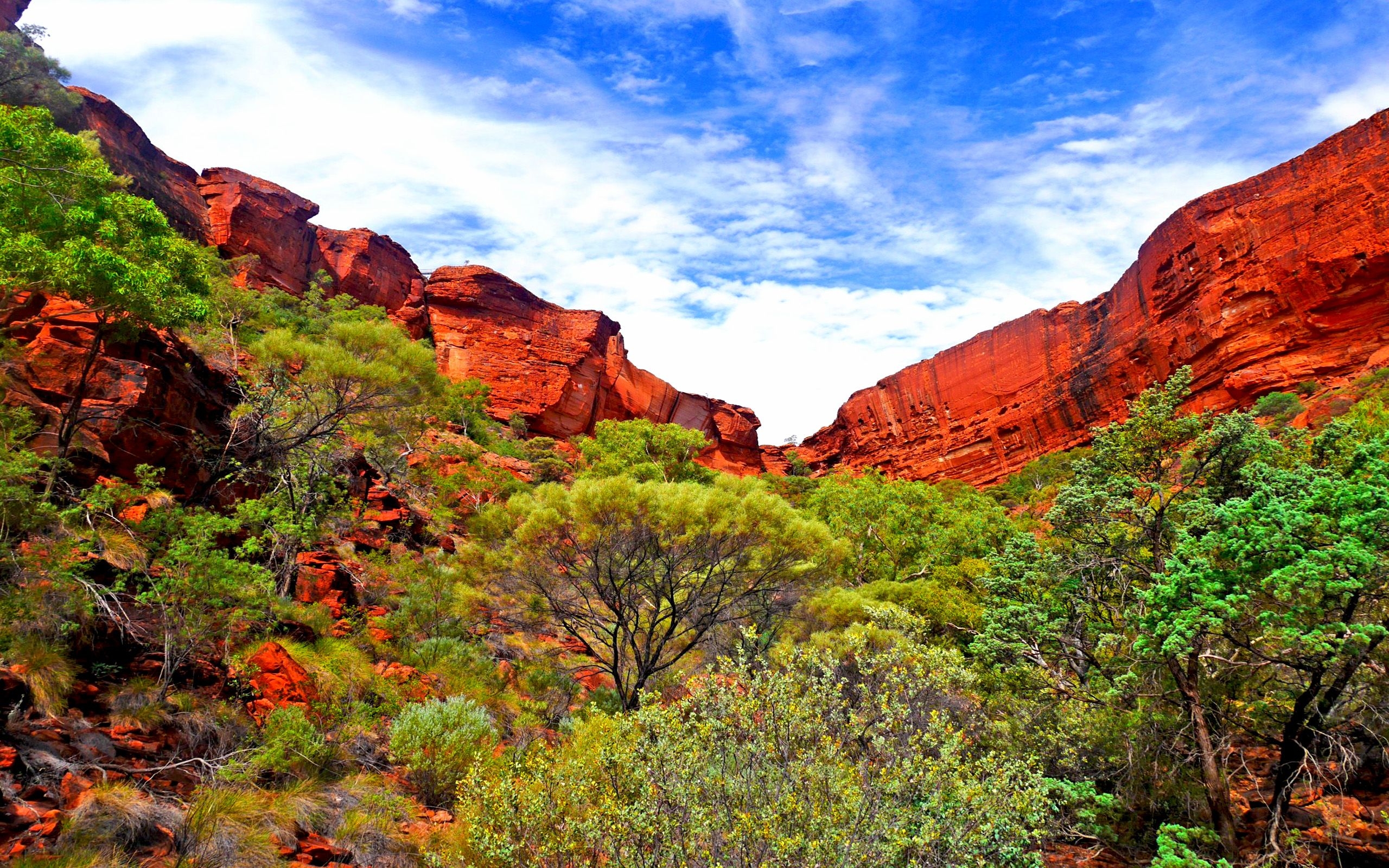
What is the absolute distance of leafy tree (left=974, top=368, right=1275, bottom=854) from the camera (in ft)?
26.9

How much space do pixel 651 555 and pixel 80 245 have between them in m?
9.90

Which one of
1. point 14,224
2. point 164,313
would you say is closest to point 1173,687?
point 164,313

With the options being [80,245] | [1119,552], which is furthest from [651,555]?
[80,245]

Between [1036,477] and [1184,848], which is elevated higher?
[1036,477]

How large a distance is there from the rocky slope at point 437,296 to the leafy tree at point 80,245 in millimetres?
29111

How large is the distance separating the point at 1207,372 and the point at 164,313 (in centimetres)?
5367

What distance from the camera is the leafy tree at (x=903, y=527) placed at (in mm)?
21062

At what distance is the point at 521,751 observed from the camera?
9.70m

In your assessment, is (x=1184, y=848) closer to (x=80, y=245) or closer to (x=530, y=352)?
(x=80, y=245)

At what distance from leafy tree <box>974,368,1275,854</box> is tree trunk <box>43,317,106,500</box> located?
11.9 metres

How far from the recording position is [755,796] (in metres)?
5.51

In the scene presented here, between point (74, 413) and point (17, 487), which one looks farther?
point (74, 413)

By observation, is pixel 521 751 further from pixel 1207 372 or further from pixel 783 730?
pixel 1207 372

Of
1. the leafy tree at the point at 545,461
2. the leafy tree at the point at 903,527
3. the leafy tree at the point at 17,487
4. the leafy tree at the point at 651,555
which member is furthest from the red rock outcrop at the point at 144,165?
the leafy tree at the point at 903,527
